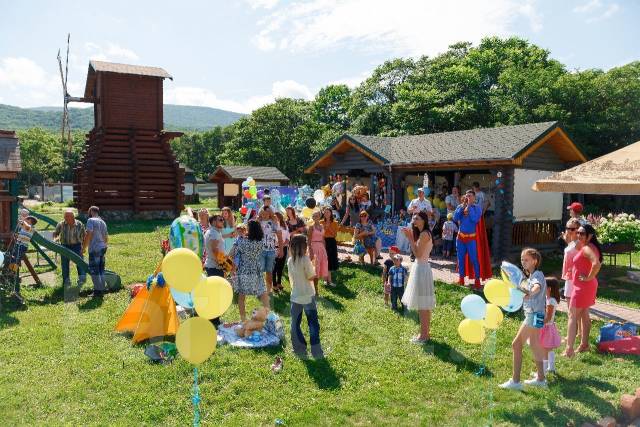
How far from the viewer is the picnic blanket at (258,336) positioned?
6.87m

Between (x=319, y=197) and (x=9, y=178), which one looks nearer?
(x=9, y=178)

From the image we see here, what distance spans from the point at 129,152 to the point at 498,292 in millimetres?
22745

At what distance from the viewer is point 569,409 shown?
4.99 meters

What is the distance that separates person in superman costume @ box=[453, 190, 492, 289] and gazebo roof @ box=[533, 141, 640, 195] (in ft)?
4.57

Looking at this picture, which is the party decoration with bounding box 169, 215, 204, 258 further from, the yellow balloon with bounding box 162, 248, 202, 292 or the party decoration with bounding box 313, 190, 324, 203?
the party decoration with bounding box 313, 190, 324, 203

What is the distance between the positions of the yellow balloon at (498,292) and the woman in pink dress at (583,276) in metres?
1.98

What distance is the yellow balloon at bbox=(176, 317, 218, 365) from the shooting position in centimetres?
420

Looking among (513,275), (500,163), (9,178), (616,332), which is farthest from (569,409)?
(9,178)

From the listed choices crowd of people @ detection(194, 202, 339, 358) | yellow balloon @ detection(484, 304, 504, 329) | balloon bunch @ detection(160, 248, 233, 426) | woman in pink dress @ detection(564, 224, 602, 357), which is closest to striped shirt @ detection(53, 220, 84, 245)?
crowd of people @ detection(194, 202, 339, 358)

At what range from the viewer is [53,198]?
55.8 metres

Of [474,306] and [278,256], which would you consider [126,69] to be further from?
[474,306]

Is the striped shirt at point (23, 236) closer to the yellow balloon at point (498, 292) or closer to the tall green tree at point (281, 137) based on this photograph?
the yellow balloon at point (498, 292)

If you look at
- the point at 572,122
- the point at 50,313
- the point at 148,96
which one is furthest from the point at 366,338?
the point at 572,122

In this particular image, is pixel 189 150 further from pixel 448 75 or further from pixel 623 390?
pixel 623 390
